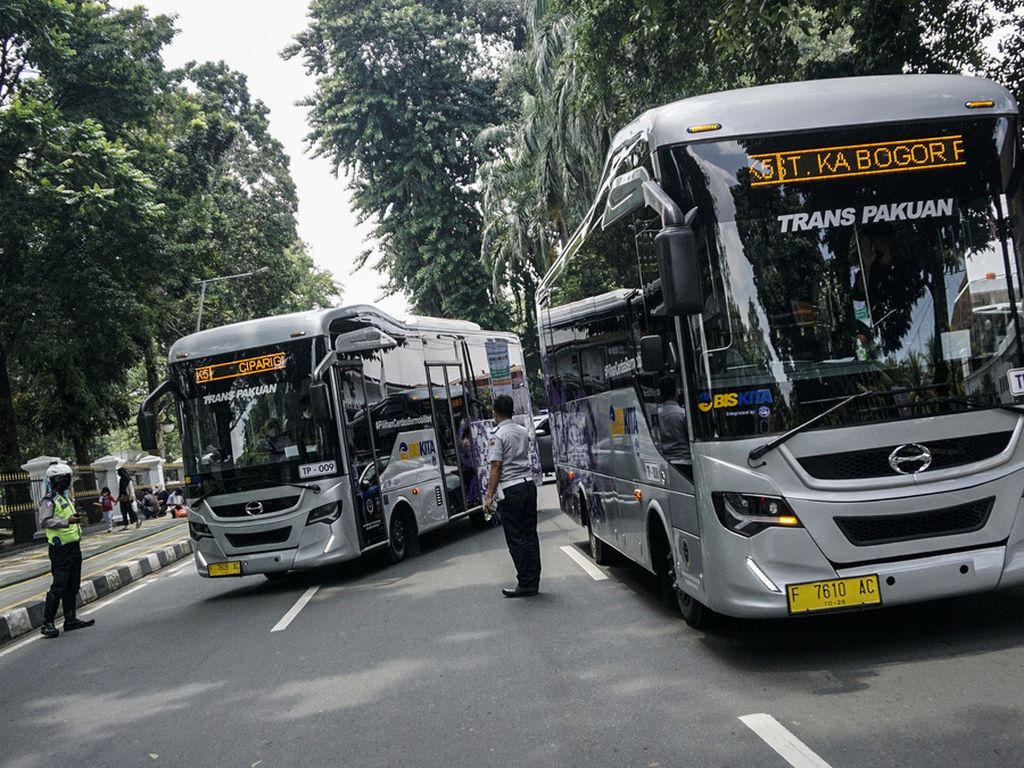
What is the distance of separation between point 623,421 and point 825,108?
3258mm

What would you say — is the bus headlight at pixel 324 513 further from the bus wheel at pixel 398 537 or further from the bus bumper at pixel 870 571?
the bus bumper at pixel 870 571

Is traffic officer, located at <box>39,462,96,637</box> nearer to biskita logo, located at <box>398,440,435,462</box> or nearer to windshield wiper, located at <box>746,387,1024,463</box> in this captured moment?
biskita logo, located at <box>398,440,435,462</box>

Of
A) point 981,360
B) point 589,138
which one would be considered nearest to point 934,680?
point 981,360

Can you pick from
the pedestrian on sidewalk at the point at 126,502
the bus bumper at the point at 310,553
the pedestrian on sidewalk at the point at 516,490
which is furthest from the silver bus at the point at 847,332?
the pedestrian on sidewalk at the point at 126,502

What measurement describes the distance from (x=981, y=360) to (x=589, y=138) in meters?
19.3

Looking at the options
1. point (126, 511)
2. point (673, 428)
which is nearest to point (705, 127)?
point (673, 428)

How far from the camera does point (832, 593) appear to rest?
20.4 feet

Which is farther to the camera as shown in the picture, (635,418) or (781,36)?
(781,36)

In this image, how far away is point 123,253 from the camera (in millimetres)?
25781

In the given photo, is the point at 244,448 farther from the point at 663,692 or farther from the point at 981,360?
the point at 981,360

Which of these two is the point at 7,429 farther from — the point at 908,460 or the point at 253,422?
the point at 908,460

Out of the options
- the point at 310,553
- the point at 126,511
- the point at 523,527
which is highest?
the point at 523,527

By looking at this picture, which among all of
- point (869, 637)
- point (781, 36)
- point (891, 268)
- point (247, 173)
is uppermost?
point (247, 173)

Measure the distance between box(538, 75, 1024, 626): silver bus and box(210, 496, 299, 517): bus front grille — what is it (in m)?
6.75
